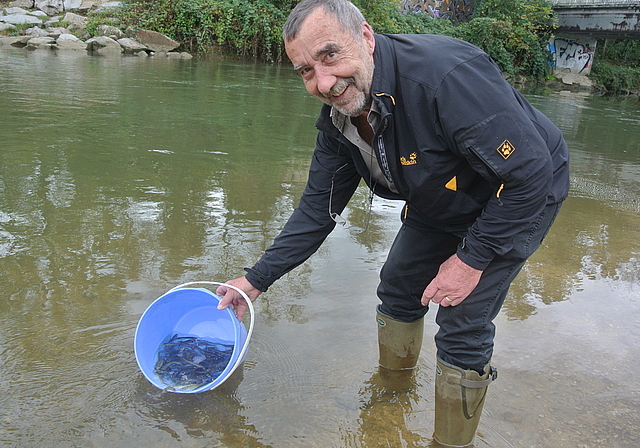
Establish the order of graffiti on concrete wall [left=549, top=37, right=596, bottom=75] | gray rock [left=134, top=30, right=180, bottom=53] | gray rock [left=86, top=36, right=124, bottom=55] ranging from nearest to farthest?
gray rock [left=86, top=36, right=124, bottom=55], gray rock [left=134, top=30, right=180, bottom=53], graffiti on concrete wall [left=549, top=37, right=596, bottom=75]

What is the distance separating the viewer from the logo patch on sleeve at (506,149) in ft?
6.18

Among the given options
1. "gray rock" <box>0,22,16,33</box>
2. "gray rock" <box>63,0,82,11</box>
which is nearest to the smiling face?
"gray rock" <box>0,22,16,33</box>

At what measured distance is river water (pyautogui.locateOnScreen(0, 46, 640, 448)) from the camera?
260cm

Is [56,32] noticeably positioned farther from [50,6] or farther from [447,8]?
[447,8]

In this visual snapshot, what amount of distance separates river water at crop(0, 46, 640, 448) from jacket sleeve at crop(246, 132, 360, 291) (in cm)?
64

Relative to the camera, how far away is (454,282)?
83.9 inches

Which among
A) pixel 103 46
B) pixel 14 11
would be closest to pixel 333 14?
pixel 103 46

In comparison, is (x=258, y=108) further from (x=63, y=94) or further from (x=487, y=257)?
(x=487, y=257)

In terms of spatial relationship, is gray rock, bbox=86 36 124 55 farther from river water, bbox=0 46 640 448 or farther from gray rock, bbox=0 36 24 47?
river water, bbox=0 46 640 448

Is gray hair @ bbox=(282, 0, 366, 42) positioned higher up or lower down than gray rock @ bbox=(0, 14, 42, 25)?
higher up

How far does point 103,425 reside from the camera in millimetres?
2506

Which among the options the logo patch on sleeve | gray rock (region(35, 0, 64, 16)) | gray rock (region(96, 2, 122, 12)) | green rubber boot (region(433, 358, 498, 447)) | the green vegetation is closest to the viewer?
the logo patch on sleeve

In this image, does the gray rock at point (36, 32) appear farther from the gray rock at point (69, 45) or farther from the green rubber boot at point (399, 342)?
the green rubber boot at point (399, 342)

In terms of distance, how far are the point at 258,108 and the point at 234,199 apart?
556 centimetres
